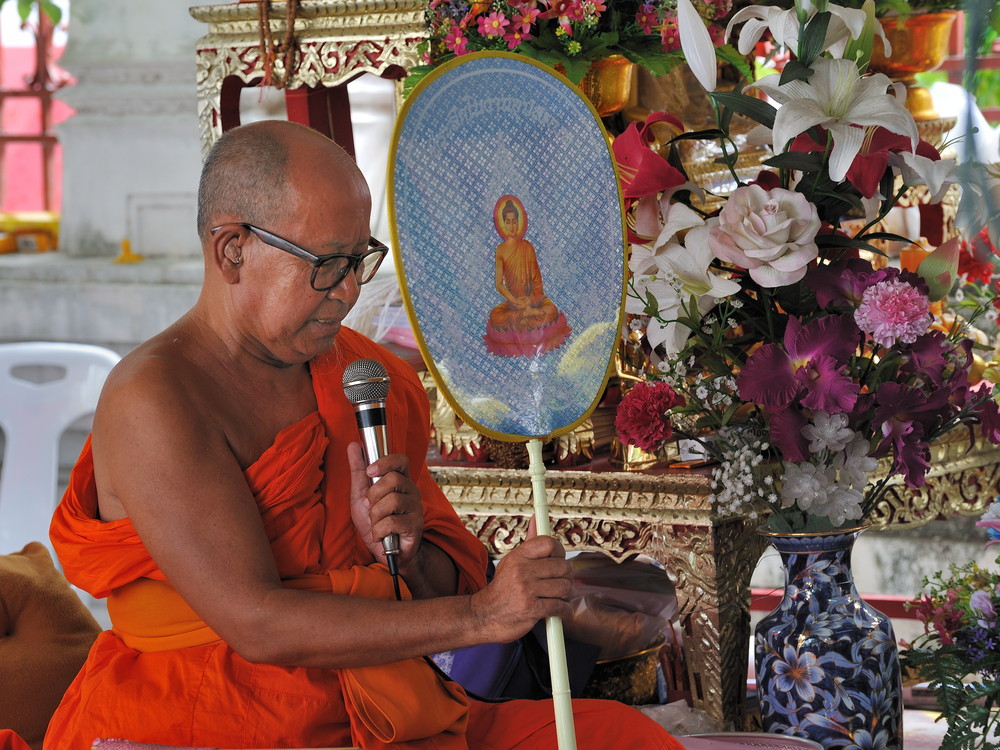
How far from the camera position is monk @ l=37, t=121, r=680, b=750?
1.29m

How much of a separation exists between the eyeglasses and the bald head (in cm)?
2

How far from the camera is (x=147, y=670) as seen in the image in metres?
1.39

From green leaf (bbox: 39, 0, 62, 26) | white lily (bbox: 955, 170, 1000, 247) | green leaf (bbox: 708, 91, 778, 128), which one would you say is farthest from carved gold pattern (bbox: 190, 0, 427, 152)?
green leaf (bbox: 39, 0, 62, 26)

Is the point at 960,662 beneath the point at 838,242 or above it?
beneath

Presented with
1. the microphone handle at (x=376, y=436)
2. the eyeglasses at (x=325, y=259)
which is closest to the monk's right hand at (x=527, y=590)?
the microphone handle at (x=376, y=436)

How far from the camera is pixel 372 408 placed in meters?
1.29

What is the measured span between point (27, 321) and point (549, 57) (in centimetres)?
245

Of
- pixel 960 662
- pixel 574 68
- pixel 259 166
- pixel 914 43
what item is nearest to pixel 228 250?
pixel 259 166

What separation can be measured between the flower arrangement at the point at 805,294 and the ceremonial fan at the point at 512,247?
242 mm

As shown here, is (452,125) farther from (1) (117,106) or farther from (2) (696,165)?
(1) (117,106)

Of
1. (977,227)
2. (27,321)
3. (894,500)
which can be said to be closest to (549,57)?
(894,500)

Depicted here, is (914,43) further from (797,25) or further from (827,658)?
(827,658)

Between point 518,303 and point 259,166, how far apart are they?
32 cm

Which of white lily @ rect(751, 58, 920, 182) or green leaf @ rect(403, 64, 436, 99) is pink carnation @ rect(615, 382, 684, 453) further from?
green leaf @ rect(403, 64, 436, 99)
